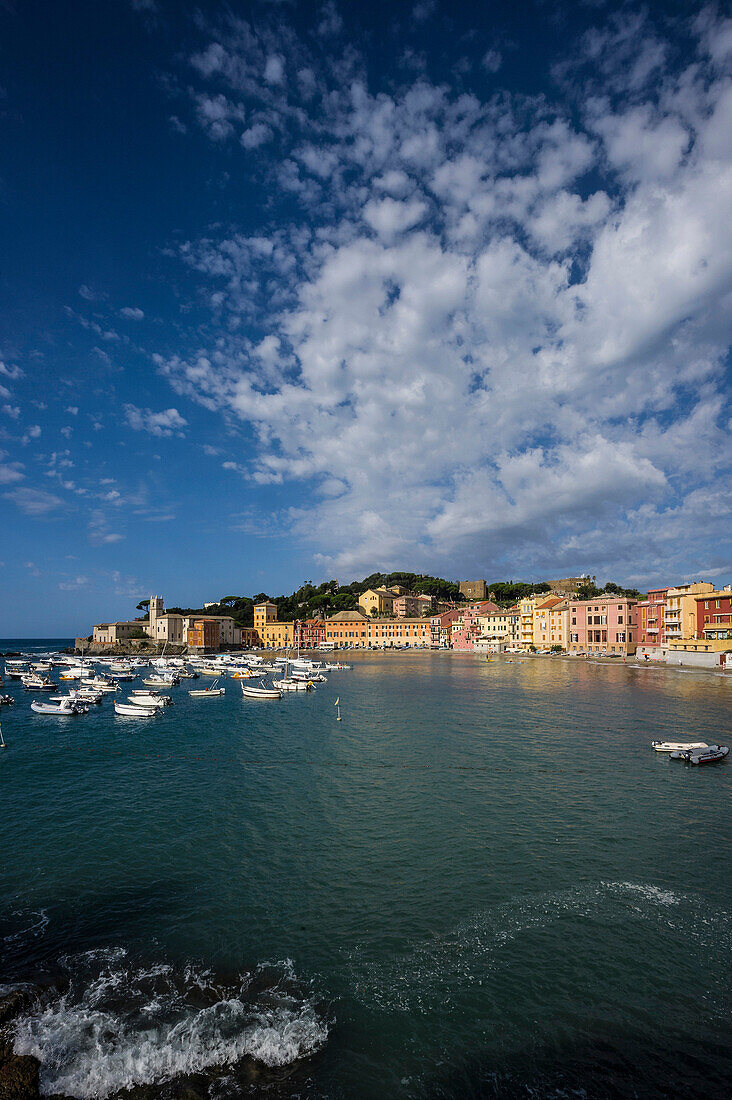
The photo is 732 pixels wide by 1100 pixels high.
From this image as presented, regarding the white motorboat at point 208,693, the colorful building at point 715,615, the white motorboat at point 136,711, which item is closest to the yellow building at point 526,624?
the colorful building at point 715,615

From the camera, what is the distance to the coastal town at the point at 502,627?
260 feet

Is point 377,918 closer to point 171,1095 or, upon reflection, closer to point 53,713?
point 171,1095

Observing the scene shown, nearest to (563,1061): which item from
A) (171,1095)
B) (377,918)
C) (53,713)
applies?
(377,918)

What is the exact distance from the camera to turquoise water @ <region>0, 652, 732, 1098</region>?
9266mm

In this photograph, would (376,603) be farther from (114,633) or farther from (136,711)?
(136,711)

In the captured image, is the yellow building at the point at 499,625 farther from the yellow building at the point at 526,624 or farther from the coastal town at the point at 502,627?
the yellow building at the point at 526,624

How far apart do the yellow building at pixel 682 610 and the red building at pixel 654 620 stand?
240cm

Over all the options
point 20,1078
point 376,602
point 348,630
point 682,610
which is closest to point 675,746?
point 20,1078

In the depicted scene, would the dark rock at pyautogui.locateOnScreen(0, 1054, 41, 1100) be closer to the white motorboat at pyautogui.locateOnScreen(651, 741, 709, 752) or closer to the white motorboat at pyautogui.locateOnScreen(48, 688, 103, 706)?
the white motorboat at pyautogui.locateOnScreen(651, 741, 709, 752)

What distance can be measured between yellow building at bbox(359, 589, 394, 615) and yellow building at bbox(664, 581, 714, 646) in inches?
3370

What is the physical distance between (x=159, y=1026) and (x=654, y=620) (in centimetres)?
9720

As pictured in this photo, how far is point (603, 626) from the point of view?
10238cm

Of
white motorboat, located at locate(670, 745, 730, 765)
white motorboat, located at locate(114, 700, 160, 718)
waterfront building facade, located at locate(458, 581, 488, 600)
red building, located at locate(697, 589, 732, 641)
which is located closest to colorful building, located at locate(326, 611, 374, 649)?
waterfront building facade, located at locate(458, 581, 488, 600)

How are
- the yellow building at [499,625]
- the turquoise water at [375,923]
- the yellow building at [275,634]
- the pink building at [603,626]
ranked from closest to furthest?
the turquoise water at [375,923], the pink building at [603,626], the yellow building at [499,625], the yellow building at [275,634]
